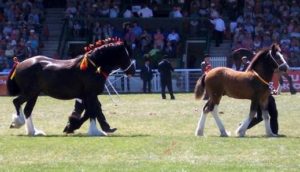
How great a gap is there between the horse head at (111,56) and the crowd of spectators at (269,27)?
77.4 feet

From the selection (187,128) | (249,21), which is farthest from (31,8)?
(187,128)

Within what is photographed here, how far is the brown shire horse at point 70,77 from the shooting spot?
18.7m

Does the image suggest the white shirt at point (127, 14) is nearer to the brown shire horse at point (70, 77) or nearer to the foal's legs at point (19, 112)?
the brown shire horse at point (70, 77)

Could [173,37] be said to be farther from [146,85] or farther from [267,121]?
[267,121]

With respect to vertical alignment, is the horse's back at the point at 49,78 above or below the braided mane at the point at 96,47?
below

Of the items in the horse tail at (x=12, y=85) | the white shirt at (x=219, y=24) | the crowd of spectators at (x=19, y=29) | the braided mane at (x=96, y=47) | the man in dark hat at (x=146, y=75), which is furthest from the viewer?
the white shirt at (x=219, y=24)

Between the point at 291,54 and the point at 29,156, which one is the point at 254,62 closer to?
the point at 29,156

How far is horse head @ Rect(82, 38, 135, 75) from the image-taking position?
18.9 metres

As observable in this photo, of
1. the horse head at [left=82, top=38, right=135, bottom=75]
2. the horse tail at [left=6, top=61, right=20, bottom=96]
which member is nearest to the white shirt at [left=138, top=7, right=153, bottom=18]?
the horse tail at [left=6, top=61, right=20, bottom=96]

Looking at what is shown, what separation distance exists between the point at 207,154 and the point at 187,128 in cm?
605

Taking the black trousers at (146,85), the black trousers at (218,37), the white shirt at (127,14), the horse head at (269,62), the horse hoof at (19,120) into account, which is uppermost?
the horse head at (269,62)

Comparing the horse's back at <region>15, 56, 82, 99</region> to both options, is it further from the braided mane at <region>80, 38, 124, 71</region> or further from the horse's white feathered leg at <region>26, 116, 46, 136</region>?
the horse's white feathered leg at <region>26, 116, 46, 136</region>

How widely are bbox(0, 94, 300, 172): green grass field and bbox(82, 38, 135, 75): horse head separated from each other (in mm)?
1540

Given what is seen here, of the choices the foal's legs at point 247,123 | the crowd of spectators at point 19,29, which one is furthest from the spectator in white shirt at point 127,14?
the foal's legs at point 247,123
